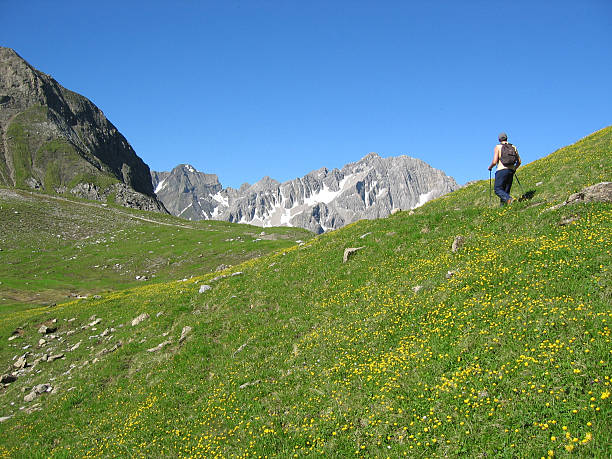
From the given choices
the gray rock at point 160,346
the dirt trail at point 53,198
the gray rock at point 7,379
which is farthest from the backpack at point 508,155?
the dirt trail at point 53,198

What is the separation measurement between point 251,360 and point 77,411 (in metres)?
9.33

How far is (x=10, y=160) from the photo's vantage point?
196875mm

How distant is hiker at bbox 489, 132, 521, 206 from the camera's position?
19.5m

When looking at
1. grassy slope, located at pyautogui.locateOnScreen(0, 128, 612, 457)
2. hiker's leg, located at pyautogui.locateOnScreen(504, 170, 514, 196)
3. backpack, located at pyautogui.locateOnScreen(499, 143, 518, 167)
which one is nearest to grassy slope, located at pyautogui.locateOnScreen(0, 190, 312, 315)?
grassy slope, located at pyautogui.locateOnScreen(0, 128, 612, 457)

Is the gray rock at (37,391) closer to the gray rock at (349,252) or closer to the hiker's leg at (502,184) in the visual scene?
the gray rock at (349,252)

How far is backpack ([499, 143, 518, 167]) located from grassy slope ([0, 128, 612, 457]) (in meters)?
2.44

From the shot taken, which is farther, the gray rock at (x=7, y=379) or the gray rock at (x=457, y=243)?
the gray rock at (x=7, y=379)

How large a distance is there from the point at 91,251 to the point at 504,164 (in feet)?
251

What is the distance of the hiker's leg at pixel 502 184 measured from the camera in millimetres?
19766

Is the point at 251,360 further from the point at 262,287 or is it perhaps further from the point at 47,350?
the point at 47,350

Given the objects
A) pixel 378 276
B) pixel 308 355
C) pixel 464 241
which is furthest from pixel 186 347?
pixel 464 241

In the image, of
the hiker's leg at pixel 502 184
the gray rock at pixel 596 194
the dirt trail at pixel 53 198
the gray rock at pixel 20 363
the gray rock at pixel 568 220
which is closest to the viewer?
the gray rock at pixel 568 220

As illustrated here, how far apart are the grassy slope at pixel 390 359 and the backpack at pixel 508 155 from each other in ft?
8.00

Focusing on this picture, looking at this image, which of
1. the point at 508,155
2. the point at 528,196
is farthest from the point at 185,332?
the point at 528,196
